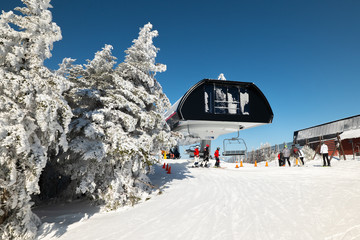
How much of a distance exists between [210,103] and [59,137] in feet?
37.9

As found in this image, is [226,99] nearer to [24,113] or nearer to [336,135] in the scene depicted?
[336,135]

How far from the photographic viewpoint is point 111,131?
6.53 meters

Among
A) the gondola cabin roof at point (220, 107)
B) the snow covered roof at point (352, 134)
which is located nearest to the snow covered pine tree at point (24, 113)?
the gondola cabin roof at point (220, 107)

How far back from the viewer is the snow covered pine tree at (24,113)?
161 inches

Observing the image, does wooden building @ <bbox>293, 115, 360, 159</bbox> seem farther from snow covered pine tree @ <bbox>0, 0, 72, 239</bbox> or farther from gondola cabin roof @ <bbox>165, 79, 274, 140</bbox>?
snow covered pine tree @ <bbox>0, 0, 72, 239</bbox>

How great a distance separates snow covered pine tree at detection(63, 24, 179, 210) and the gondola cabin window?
7.03 metres

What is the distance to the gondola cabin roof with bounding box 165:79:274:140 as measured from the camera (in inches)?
577

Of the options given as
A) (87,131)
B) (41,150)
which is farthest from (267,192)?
(41,150)

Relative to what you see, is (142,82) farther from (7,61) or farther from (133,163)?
(7,61)

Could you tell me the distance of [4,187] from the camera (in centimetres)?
412

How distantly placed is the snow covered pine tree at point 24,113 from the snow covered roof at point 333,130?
22450 mm

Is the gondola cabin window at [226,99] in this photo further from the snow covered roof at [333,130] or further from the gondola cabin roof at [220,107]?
the snow covered roof at [333,130]

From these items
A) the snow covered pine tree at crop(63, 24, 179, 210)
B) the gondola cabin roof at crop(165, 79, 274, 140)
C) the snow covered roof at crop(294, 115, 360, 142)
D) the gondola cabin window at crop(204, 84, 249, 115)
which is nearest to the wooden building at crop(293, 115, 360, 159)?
the snow covered roof at crop(294, 115, 360, 142)

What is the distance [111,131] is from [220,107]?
33.9 ft
